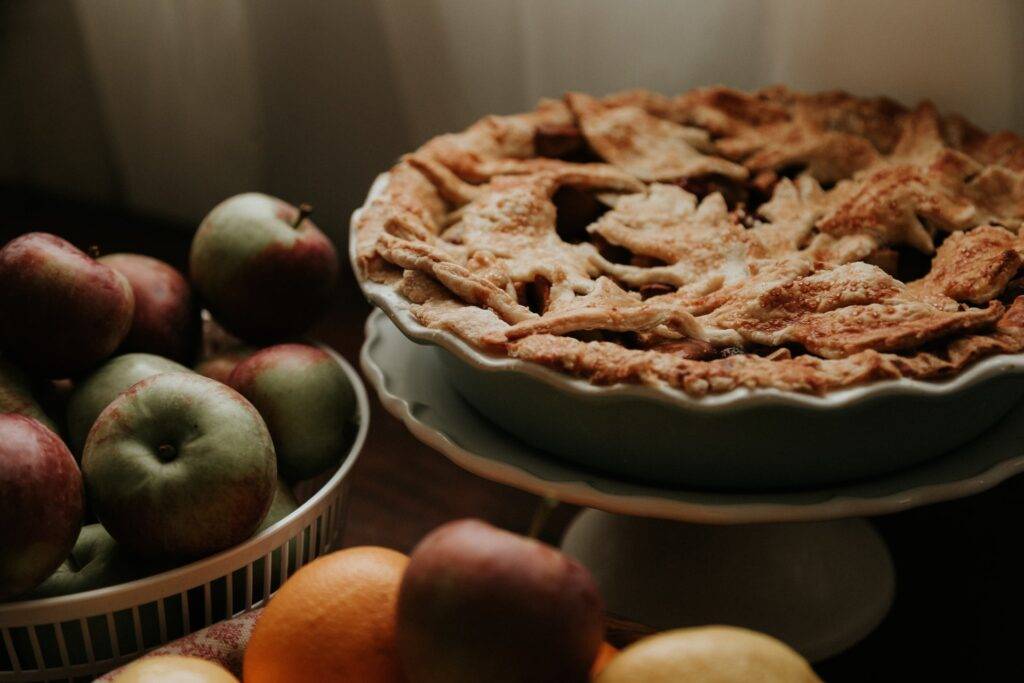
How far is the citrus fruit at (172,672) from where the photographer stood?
0.55 meters

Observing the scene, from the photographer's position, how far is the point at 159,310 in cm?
88

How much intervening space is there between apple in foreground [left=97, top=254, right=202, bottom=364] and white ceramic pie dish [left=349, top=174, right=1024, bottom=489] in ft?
0.87

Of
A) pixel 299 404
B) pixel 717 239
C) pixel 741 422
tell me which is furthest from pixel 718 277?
pixel 299 404

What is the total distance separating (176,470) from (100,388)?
15cm

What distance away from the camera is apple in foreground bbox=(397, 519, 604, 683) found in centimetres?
48

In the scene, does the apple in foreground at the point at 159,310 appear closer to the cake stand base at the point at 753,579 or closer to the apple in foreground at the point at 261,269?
the apple in foreground at the point at 261,269

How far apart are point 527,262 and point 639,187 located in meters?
0.21

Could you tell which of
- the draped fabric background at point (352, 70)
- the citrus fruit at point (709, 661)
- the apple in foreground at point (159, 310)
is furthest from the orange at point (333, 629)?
the draped fabric background at point (352, 70)

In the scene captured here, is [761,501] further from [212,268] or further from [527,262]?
[212,268]

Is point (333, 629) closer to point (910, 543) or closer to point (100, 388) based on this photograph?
point (100, 388)

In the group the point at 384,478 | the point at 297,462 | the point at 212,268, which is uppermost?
the point at 212,268

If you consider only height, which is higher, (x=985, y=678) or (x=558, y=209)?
(x=558, y=209)

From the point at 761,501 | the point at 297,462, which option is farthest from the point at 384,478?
Answer: the point at 761,501

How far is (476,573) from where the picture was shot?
48cm
